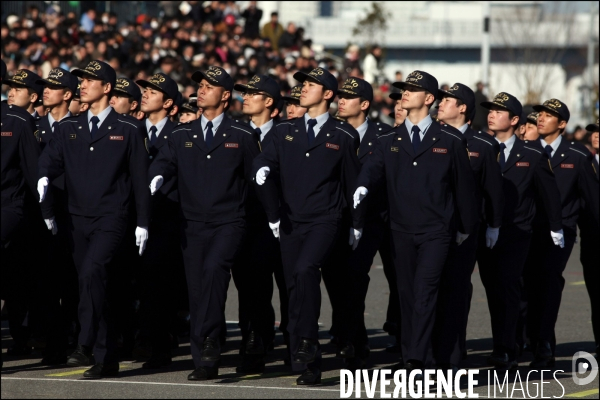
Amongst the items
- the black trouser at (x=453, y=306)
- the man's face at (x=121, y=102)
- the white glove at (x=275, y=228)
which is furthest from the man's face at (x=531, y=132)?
the man's face at (x=121, y=102)

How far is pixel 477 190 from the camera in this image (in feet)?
33.7

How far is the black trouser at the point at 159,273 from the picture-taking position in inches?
418

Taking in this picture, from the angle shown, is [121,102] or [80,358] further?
[121,102]

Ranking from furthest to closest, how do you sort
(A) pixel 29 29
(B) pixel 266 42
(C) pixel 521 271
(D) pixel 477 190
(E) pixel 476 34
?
(E) pixel 476 34 → (B) pixel 266 42 → (A) pixel 29 29 → (C) pixel 521 271 → (D) pixel 477 190

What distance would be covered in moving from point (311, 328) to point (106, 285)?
63.1 inches

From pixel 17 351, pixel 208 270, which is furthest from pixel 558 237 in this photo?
pixel 17 351

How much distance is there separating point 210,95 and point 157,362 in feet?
Result: 7.29

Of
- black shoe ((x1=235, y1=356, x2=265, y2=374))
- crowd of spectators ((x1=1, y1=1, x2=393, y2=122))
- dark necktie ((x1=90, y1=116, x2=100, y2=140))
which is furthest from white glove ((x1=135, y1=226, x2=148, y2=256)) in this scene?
crowd of spectators ((x1=1, y1=1, x2=393, y2=122))

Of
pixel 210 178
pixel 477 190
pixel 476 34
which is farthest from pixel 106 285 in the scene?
pixel 476 34

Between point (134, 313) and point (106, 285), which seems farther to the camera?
point (134, 313)

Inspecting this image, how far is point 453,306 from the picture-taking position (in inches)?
396

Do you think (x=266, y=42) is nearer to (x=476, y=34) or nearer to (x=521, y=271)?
(x=521, y=271)

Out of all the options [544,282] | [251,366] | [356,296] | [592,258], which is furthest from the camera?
[592,258]

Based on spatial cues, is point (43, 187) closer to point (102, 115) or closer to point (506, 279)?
point (102, 115)
